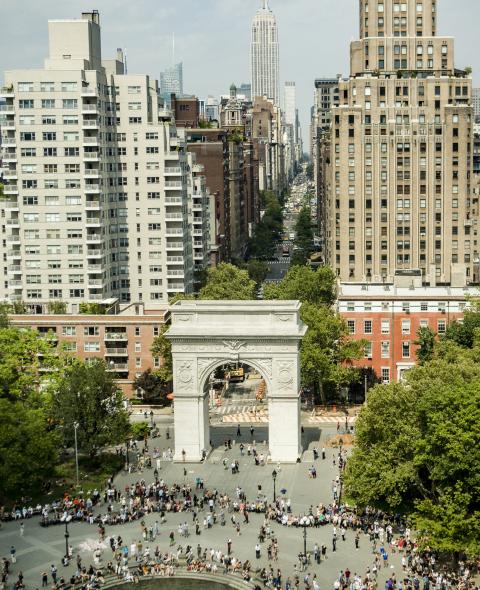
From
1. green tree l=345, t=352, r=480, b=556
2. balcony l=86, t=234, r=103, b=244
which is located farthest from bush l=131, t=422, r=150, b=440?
balcony l=86, t=234, r=103, b=244

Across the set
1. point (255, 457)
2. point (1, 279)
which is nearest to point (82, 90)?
point (1, 279)

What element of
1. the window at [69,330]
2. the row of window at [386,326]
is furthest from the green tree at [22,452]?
the row of window at [386,326]

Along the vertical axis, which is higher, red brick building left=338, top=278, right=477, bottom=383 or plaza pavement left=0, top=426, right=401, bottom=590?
red brick building left=338, top=278, right=477, bottom=383

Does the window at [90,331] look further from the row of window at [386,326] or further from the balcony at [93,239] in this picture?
the row of window at [386,326]

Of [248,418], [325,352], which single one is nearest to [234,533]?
[248,418]

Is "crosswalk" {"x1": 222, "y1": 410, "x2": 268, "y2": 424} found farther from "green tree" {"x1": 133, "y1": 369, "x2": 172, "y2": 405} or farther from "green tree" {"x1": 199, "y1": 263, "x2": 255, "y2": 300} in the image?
"green tree" {"x1": 199, "y1": 263, "x2": 255, "y2": 300}
